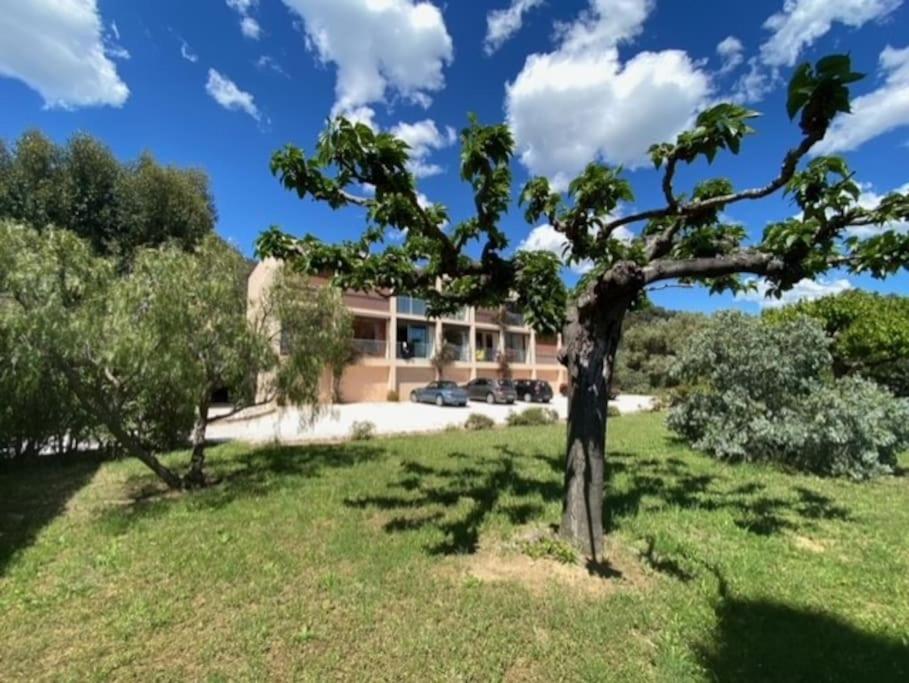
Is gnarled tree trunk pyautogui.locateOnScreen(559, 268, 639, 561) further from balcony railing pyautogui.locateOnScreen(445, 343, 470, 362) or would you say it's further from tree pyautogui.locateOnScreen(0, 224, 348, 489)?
balcony railing pyautogui.locateOnScreen(445, 343, 470, 362)

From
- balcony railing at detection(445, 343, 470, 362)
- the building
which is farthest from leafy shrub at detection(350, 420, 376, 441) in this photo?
balcony railing at detection(445, 343, 470, 362)

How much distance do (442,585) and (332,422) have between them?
1461cm

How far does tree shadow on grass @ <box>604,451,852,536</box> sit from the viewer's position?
6.19 meters

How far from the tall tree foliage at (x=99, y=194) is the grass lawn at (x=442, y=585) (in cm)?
1666

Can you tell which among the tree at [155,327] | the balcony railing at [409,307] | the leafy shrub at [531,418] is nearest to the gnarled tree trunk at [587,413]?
the tree at [155,327]

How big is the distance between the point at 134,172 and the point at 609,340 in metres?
25.6

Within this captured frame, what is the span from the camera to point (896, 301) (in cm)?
1445

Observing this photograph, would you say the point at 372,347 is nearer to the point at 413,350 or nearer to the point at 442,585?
the point at 413,350

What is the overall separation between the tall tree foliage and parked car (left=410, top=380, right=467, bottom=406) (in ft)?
47.3

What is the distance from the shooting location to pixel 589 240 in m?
5.19

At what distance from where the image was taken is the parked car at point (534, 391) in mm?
30859

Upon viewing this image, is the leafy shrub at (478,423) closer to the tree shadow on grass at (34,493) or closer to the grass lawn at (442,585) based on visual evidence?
the grass lawn at (442,585)

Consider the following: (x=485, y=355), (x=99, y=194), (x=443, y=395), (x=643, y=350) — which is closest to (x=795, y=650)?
(x=443, y=395)

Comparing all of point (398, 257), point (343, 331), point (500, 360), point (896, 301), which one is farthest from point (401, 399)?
point (398, 257)
